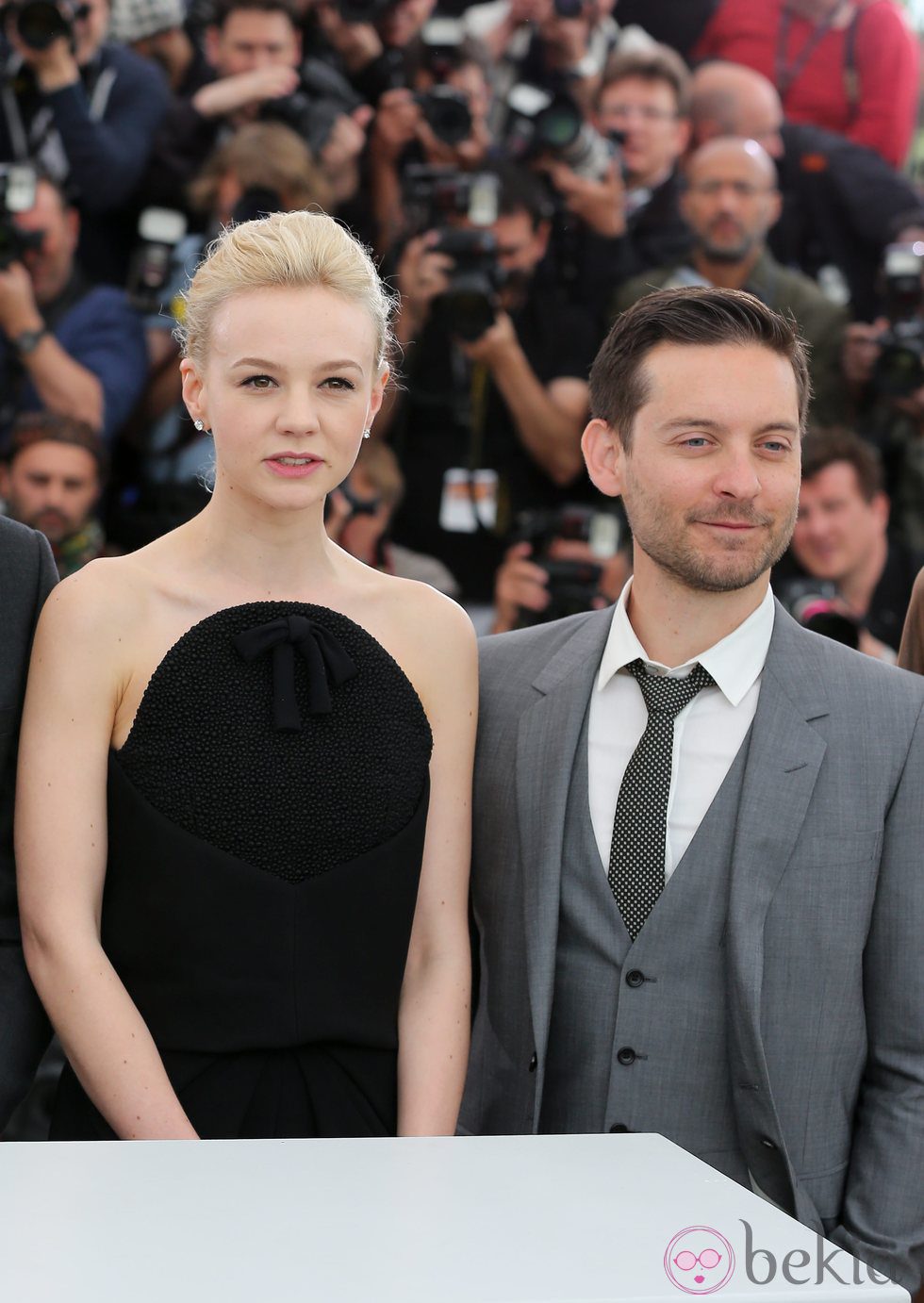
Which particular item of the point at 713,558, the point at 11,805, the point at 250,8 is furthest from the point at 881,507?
the point at 11,805

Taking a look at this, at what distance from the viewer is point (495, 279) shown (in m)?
4.36

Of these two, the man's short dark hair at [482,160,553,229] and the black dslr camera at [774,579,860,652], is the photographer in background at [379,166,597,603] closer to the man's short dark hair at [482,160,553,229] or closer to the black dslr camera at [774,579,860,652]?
the man's short dark hair at [482,160,553,229]

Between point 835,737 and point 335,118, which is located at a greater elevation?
point 335,118

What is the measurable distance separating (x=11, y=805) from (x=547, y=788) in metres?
0.55

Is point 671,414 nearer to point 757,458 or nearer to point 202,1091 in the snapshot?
point 757,458

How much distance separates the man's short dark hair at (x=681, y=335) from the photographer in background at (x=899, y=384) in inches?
120

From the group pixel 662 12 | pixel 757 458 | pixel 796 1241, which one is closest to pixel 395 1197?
pixel 796 1241

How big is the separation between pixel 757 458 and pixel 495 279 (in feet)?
9.45

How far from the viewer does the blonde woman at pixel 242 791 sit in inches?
57.6

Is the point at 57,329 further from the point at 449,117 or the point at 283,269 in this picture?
the point at 283,269

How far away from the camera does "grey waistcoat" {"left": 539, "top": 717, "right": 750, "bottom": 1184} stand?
156 cm

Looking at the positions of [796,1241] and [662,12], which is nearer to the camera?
[796,1241]

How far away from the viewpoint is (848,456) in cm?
457

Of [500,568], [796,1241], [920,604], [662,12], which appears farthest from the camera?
[662,12]
